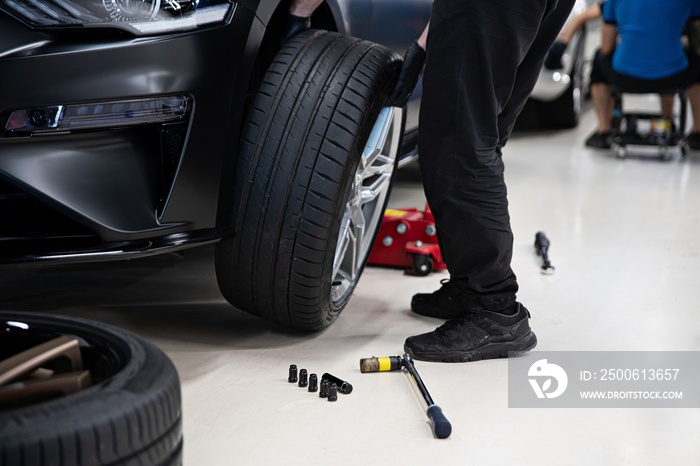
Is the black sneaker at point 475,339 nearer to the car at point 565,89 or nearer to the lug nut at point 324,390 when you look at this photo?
the lug nut at point 324,390

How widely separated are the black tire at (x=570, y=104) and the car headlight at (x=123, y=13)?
4.86 metres

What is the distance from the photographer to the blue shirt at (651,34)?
18.6 feet

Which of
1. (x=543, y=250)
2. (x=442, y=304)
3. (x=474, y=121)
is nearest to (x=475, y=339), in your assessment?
(x=442, y=304)

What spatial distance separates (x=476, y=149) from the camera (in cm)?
227

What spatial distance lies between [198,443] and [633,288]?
174cm

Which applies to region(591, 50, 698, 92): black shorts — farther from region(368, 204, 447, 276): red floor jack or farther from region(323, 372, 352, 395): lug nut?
region(323, 372, 352, 395): lug nut

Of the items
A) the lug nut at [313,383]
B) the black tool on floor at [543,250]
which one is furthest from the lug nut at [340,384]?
the black tool on floor at [543,250]

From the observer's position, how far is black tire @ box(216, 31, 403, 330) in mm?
2174

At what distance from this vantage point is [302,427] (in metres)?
1.92

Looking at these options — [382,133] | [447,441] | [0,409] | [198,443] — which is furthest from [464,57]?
[0,409]

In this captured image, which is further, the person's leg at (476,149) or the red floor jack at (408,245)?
the red floor jack at (408,245)

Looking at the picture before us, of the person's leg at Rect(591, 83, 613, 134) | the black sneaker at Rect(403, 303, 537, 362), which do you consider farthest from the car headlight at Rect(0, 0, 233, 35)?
the person's leg at Rect(591, 83, 613, 134)

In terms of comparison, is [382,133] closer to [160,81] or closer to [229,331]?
A: [229,331]

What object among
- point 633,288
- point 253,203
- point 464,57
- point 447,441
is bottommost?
point 633,288
